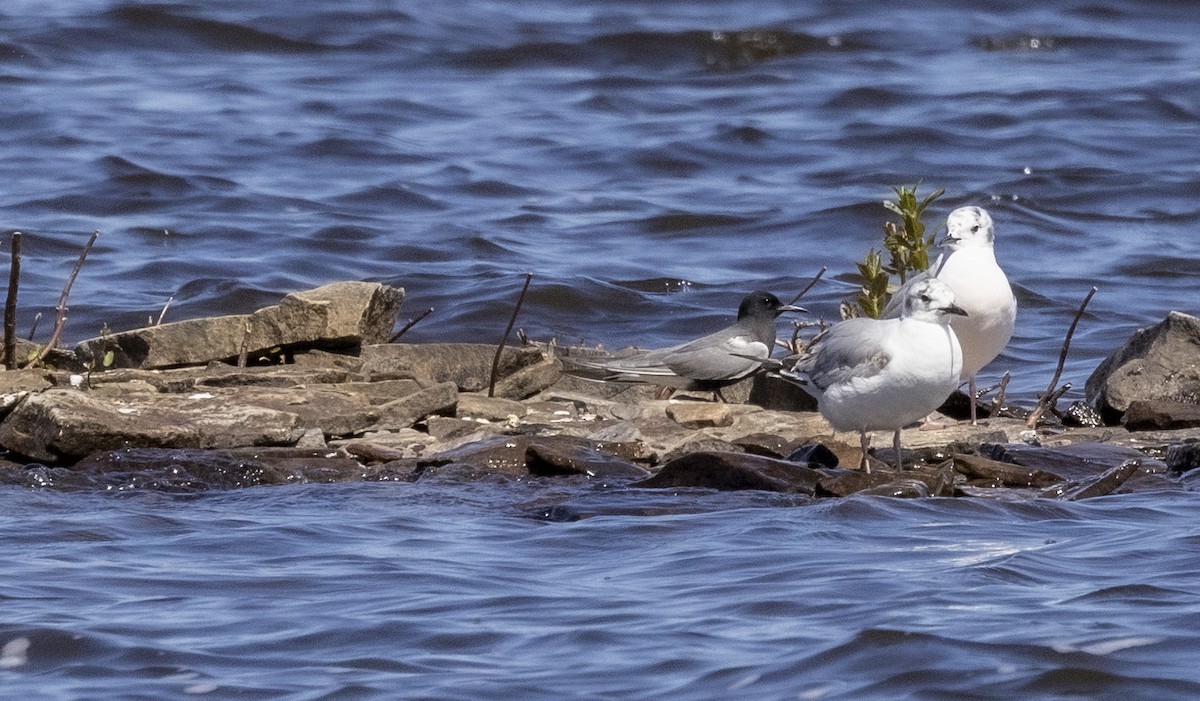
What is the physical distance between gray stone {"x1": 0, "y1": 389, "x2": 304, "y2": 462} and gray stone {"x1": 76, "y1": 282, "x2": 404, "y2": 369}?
645mm

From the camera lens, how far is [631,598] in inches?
210

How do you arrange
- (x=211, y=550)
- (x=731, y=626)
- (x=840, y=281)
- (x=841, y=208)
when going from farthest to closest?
(x=841, y=208) → (x=840, y=281) → (x=211, y=550) → (x=731, y=626)

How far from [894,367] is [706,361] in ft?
6.38

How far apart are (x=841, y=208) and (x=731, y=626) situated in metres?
9.53

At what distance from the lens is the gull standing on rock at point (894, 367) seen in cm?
653

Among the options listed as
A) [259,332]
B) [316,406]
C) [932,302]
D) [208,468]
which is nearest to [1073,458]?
[932,302]

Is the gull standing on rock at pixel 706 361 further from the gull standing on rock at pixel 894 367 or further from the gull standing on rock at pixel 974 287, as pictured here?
the gull standing on rock at pixel 894 367

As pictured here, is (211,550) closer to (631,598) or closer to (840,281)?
(631,598)

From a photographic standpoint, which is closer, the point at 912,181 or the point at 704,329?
the point at 704,329

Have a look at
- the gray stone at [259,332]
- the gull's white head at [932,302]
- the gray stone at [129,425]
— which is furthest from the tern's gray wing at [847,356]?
the gray stone at [259,332]

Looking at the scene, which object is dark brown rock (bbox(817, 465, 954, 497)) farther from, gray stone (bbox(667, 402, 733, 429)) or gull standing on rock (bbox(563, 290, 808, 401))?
gull standing on rock (bbox(563, 290, 808, 401))

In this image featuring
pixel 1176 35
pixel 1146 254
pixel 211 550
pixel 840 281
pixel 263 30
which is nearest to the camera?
pixel 211 550

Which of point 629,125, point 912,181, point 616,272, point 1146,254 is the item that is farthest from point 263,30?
point 1146,254

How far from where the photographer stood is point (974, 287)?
7.92 m
